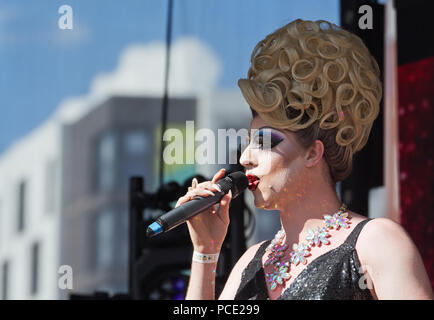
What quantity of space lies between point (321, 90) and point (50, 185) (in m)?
13.4

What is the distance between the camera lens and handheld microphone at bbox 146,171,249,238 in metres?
1.09

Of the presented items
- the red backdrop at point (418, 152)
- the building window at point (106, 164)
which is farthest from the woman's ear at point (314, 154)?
the building window at point (106, 164)

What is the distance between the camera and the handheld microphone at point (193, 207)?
1.09 metres

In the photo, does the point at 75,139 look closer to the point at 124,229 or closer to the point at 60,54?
the point at 124,229

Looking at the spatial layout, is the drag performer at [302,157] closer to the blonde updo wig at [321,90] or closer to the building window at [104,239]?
the blonde updo wig at [321,90]

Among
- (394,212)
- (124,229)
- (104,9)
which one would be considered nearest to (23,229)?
(124,229)

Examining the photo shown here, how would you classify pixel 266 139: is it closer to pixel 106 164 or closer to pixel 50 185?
pixel 106 164

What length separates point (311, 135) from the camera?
129cm

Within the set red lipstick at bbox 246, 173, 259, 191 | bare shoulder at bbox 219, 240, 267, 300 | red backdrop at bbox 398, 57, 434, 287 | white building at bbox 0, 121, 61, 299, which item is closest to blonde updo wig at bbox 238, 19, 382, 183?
red lipstick at bbox 246, 173, 259, 191

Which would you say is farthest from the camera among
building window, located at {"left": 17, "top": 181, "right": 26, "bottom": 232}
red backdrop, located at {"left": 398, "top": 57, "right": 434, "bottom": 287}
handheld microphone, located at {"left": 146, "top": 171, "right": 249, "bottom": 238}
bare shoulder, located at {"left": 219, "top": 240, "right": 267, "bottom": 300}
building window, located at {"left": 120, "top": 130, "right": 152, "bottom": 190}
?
building window, located at {"left": 17, "top": 181, "right": 26, "bottom": 232}

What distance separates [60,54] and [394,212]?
5.83ft

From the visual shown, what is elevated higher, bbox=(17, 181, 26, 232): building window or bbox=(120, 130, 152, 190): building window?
bbox=(120, 130, 152, 190): building window

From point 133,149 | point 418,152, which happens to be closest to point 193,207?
point 418,152

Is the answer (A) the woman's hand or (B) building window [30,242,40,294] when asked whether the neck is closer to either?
(A) the woman's hand
